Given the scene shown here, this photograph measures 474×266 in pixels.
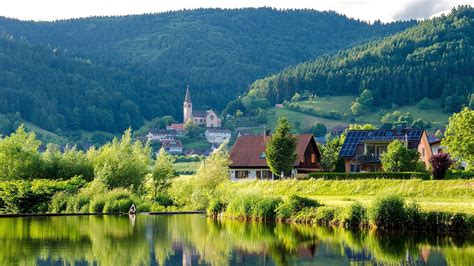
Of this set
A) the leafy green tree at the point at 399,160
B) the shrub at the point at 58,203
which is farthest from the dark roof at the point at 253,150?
the shrub at the point at 58,203

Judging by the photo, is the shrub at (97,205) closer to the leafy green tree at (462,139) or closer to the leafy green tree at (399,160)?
the leafy green tree at (399,160)

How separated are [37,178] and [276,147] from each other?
67.3 ft

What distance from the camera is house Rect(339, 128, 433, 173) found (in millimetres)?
79500

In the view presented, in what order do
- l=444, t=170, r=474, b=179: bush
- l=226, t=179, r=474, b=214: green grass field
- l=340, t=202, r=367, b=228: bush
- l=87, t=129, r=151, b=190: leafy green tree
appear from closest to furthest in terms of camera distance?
l=340, t=202, r=367, b=228: bush → l=226, t=179, r=474, b=214: green grass field → l=444, t=170, r=474, b=179: bush → l=87, t=129, r=151, b=190: leafy green tree

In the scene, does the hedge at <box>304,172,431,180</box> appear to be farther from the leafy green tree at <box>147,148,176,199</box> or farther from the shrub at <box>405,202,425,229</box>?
the shrub at <box>405,202,425,229</box>

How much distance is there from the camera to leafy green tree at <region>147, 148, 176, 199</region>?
63.1 m

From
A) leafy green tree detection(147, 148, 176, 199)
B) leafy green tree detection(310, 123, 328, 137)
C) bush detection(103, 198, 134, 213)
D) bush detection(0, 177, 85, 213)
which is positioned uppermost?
leafy green tree detection(310, 123, 328, 137)

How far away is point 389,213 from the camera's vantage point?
3894 cm

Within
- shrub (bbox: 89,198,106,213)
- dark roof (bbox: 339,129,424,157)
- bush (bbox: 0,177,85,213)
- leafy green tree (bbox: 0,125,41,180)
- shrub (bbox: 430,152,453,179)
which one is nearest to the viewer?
bush (bbox: 0,177,85,213)

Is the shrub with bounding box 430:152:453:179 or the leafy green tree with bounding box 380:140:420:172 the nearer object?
the shrub with bounding box 430:152:453:179

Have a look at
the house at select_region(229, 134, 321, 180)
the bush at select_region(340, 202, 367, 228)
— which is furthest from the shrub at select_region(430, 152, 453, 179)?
the house at select_region(229, 134, 321, 180)

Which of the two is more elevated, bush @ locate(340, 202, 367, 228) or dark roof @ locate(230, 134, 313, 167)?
dark roof @ locate(230, 134, 313, 167)

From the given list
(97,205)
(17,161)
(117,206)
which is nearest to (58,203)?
(97,205)

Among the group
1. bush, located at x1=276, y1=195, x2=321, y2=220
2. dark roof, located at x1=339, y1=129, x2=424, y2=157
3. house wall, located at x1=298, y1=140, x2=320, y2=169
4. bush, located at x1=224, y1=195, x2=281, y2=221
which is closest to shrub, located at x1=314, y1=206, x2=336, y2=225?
bush, located at x1=276, y1=195, x2=321, y2=220
